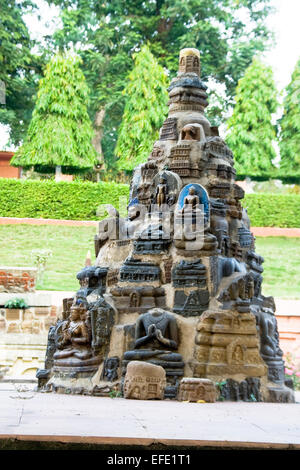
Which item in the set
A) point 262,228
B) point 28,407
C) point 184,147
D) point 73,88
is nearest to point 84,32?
point 73,88

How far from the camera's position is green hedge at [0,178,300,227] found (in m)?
24.8

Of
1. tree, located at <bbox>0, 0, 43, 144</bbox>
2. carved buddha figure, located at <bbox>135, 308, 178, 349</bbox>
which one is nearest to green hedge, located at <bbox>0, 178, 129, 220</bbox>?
tree, located at <bbox>0, 0, 43, 144</bbox>

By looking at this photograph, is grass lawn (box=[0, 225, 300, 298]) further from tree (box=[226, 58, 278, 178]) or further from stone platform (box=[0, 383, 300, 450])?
stone platform (box=[0, 383, 300, 450])

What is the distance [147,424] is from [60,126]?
21.4 m

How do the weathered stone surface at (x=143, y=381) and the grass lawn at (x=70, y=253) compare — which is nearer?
the weathered stone surface at (x=143, y=381)

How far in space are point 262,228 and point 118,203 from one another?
5.48m

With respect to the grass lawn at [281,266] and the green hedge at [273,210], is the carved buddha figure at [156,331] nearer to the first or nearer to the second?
the grass lawn at [281,266]

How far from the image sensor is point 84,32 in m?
30.7

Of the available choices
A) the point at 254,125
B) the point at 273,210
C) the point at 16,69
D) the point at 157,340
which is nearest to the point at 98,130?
the point at 16,69

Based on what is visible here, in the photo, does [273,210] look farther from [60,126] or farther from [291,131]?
[60,126]

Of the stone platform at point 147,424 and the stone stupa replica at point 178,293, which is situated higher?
the stone stupa replica at point 178,293

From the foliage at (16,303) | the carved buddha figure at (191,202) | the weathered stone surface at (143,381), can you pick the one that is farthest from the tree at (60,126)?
the weathered stone surface at (143,381)

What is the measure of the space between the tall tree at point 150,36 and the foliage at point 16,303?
14.8 m

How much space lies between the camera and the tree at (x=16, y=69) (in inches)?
1096
